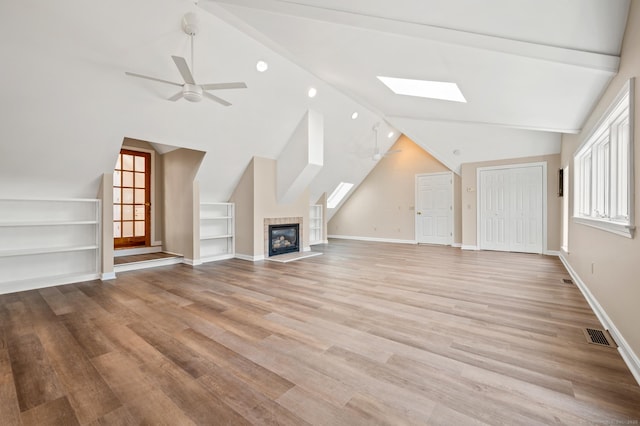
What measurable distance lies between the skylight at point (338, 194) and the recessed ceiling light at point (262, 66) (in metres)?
5.21

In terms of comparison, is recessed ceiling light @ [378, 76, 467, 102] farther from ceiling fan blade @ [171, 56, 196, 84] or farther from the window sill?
ceiling fan blade @ [171, 56, 196, 84]

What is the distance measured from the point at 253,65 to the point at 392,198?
6331mm

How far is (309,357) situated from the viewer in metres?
2.07

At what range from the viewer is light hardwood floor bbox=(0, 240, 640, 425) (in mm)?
1512

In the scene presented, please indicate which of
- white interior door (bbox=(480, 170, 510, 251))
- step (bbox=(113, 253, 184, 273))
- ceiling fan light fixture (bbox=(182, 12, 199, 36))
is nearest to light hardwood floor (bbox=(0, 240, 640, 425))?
step (bbox=(113, 253, 184, 273))

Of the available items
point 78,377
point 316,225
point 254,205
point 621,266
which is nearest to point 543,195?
point 621,266

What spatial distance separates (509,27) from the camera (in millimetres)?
2275

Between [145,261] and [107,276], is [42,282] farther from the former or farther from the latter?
[145,261]

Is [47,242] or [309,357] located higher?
[47,242]

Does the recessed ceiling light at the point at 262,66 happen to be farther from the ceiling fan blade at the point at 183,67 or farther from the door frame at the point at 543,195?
the door frame at the point at 543,195

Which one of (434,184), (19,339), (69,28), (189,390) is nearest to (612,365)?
(189,390)

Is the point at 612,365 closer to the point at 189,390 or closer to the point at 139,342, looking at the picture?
the point at 189,390

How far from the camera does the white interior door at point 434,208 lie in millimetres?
8125

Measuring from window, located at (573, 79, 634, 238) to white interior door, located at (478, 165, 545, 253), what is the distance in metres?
2.78
